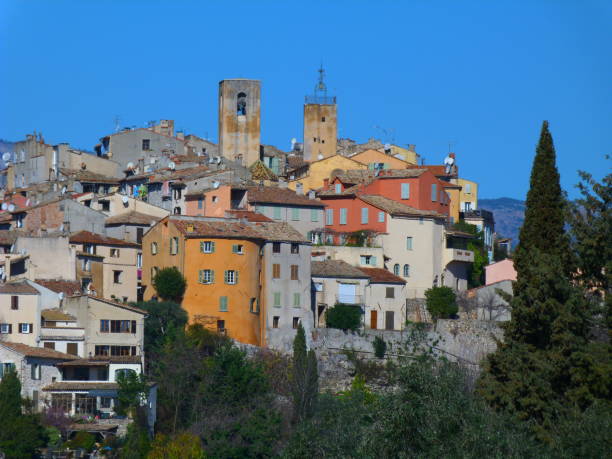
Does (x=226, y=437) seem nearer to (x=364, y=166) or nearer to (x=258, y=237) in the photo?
(x=258, y=237)

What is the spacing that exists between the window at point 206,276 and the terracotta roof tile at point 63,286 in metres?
5.19

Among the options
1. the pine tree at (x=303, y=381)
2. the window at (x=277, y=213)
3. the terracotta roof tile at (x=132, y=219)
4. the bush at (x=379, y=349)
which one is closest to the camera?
the pine tree at (x=303, y=381)

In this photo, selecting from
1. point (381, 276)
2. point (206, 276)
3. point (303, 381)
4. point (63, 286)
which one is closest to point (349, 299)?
point (381, 276)

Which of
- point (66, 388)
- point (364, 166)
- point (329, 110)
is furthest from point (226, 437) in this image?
point (329, 110)

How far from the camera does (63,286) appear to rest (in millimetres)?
71875

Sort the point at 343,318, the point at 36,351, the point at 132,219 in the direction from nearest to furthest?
the point at 36,351 < the point at 343,318 < the point at 132,219

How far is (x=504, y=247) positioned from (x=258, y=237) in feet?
80.2

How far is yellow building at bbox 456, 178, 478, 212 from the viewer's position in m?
97.4

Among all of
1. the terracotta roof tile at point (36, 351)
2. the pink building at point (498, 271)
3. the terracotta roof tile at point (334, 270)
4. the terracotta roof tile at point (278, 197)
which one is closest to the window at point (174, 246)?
the terracotta roof tile at point (334, 270)

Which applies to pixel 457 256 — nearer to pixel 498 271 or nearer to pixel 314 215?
pixel 498 271

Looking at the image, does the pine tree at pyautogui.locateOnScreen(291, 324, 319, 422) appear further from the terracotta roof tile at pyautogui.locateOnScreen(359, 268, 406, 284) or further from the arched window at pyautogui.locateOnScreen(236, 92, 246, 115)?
the arched window at pyautogui.locateOnScreen(236, 92, 246, 115)

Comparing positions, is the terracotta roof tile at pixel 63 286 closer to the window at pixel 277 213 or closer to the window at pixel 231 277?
the window at pixel 231 277

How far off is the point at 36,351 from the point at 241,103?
34155 mm

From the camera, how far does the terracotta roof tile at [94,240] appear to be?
75.8 metres
